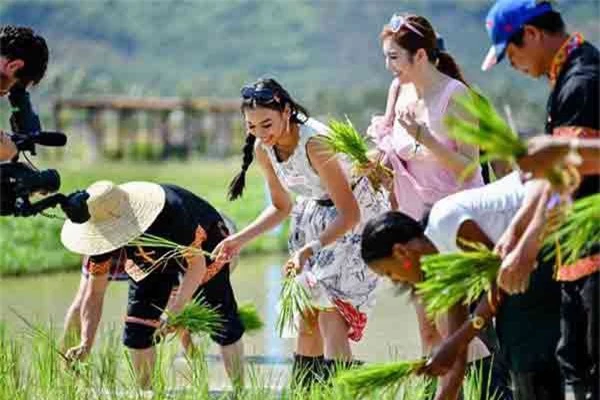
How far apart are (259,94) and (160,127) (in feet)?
140

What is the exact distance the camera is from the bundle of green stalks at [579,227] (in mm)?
4008

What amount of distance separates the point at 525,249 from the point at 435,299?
0.85 ft

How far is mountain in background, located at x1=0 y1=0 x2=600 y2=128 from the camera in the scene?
96.6 m

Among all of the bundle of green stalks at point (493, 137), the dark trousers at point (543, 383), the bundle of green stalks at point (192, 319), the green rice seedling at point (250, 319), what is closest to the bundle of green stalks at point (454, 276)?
the bundle of green stalks at point (493, 137)

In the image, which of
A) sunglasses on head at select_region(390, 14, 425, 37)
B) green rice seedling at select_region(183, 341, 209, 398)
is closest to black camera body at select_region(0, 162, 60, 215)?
green rice seedling at select_region(183, 341, 209, 398)

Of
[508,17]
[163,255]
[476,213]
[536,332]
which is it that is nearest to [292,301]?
[163,255]

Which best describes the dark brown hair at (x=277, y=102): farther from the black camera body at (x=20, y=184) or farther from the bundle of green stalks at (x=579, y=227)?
the bundle of green stalks at (x=579, y=227)

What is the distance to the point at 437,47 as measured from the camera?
5.82 meters

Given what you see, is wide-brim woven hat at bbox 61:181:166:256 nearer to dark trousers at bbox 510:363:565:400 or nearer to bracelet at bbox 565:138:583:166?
dark trousers at bbox 510:363:565:400

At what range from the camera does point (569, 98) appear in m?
4.20

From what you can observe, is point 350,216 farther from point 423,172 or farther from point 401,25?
point 401,25

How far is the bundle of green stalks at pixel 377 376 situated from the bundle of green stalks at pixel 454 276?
0.22 metres

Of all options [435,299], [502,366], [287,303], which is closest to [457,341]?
[435,299]

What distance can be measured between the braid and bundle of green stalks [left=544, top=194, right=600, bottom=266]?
220cm
